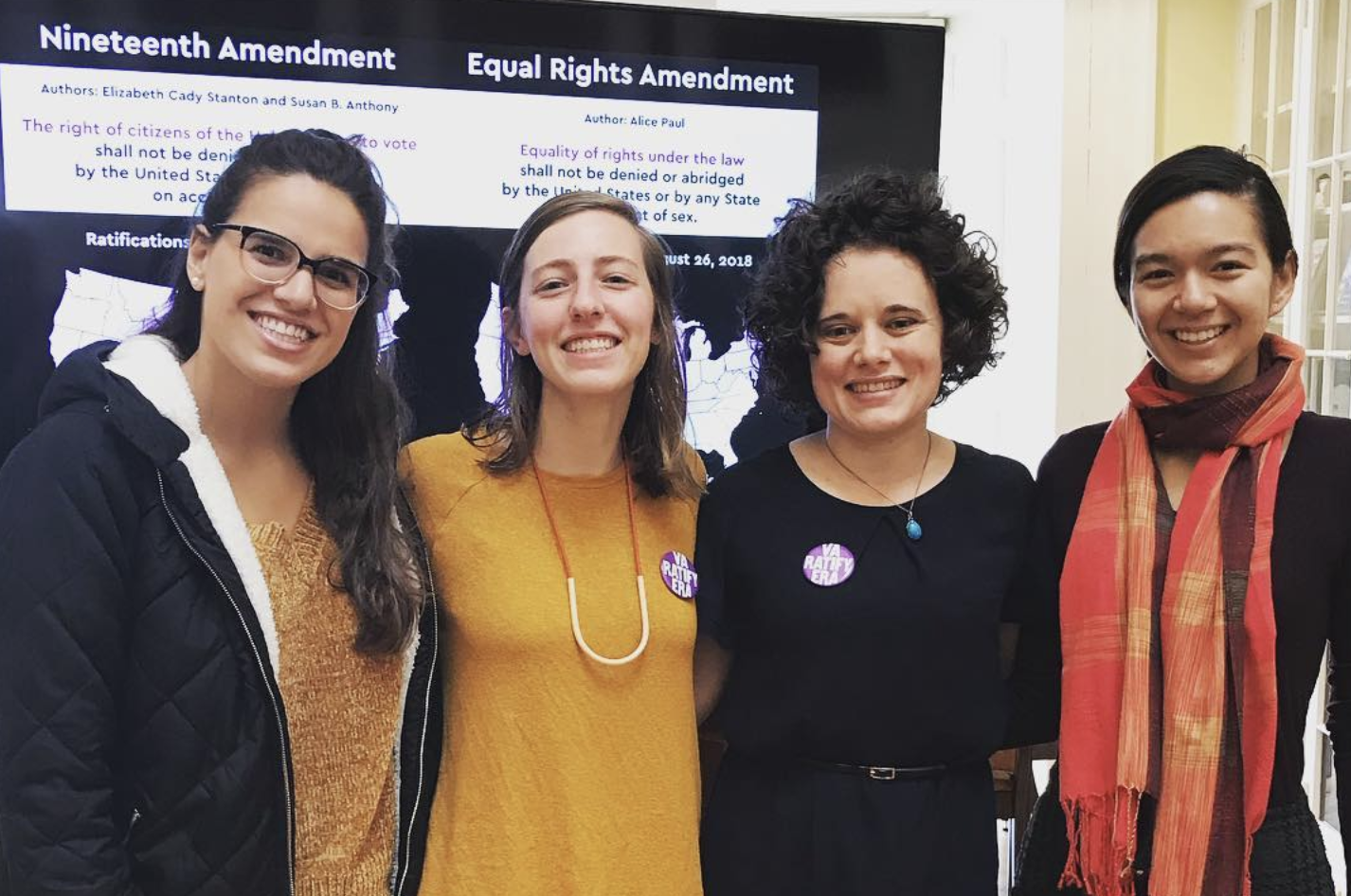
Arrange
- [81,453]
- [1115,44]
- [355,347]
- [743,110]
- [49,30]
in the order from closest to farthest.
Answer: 1. [81,453]
2. [355,347]
3. [49,30]
4. [743,110]
5. [1115,44]

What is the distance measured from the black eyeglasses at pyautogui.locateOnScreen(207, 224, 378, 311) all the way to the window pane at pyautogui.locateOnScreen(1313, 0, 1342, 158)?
3.05 metres

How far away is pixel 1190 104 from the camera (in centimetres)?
337

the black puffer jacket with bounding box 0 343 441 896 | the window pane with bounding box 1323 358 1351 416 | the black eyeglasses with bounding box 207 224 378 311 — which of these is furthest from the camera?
the window pane with bounding box 1323 358 1351 416

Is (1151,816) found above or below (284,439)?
below

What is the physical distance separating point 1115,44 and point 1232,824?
8.20 ft

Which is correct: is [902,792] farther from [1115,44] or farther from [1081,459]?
[1115,44]

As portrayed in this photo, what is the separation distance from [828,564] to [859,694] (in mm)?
186

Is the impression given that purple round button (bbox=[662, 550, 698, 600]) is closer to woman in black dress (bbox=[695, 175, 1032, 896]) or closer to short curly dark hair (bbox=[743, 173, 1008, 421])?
woman in black dress (bbox=[695, 175, 1032, 896])

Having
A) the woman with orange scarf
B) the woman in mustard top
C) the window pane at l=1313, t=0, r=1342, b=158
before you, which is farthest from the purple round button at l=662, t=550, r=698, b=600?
the window pane at l=1313, t=0, r=1342, b=158

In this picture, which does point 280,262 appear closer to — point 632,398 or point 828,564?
point 632,398

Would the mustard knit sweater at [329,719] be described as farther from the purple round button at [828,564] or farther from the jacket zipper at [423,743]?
A: the purple round button at [828,564]

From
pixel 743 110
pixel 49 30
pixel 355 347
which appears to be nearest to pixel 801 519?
pixel 355 347

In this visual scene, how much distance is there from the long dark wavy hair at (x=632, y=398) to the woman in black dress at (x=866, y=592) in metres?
0.10

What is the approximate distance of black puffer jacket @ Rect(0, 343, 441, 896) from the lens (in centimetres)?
126
